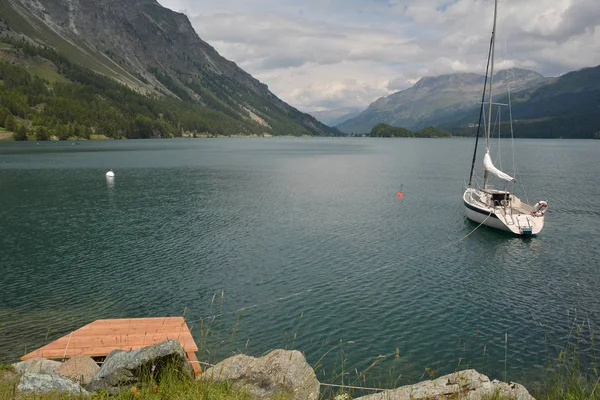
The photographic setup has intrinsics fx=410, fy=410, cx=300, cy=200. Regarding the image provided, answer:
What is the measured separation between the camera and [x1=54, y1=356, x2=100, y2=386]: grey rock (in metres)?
14.3

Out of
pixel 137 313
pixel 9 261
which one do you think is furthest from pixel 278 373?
pixel 9 261

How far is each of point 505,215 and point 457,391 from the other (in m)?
43.9

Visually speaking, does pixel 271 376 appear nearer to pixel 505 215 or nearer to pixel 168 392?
pixel 168 392

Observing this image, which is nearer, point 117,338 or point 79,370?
point 79,370

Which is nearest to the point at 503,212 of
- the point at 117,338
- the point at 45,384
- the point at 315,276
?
the point at 315,276

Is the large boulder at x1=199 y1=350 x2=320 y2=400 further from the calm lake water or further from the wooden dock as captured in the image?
the calm lake water

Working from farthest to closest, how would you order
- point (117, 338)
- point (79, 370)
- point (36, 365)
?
point (117, 338) → point (36, 365) → point (79, 370)

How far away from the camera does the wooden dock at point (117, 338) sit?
18.4m

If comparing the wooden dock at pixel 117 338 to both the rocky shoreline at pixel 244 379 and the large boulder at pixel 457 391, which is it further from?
the large boulder at pixel 457 391

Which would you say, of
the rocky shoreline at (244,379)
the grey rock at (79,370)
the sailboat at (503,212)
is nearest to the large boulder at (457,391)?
the rocky shoreline at (244,379)

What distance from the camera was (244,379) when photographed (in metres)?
13.2

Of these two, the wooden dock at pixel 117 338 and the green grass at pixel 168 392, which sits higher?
the green grass at pixel 168 392

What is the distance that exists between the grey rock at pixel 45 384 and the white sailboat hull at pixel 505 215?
47717 mm

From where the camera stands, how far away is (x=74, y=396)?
11.3m
